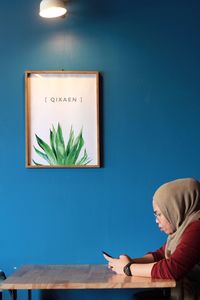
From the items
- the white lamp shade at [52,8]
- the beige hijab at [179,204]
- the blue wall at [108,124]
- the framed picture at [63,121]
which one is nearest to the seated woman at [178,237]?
the beige hijab at [179,204]

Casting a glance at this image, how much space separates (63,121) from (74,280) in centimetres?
106

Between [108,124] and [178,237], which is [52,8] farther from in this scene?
[178,237]

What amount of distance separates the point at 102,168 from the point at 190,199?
799mm

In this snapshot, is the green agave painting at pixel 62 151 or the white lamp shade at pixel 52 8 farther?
the green agave painting at pixel 62 151

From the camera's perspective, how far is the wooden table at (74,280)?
2002 mm

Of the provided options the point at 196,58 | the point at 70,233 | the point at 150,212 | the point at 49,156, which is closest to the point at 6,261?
the point at 70,233

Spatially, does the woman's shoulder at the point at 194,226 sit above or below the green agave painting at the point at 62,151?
below

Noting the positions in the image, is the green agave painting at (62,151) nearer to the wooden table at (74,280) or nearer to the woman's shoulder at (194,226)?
the wooden table at (74,280)

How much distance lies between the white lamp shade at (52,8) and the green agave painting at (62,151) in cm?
64

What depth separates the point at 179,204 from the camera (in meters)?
2.17

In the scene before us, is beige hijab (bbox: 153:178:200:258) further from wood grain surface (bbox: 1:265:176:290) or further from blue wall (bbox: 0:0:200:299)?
blue wall (bbox: 0:0:200:299)

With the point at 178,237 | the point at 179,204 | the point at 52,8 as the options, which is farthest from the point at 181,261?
the point at 52,8

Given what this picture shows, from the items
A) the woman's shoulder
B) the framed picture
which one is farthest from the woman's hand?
the framed picture

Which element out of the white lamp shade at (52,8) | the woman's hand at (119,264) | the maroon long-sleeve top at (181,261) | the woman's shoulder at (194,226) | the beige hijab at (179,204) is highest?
the white lamp shade at (52,8)
